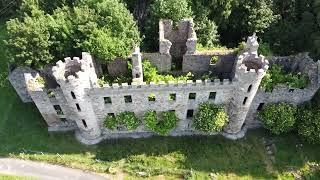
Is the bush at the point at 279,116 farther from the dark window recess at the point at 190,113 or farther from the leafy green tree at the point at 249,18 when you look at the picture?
the leafy green tree at the point at 249,18

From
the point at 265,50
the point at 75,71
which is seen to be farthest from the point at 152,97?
the point at 265,50

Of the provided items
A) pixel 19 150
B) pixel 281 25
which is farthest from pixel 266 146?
pixel 19 150

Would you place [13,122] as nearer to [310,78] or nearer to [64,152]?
[64,152]

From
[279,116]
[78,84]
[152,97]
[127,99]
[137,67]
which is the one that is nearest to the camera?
[78,84]

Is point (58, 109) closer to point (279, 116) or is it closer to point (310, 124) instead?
point (279, 116)

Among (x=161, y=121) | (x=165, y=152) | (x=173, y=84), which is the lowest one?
(x=165, y=152)

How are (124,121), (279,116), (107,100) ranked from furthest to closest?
(124,121)
(279,116)
(107,100)

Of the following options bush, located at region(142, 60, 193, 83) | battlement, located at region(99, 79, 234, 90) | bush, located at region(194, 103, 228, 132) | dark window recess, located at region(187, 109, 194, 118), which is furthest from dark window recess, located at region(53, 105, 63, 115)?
bush, located at region(194, 103, 228, 132)

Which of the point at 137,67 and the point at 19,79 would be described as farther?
the point at 19,79
